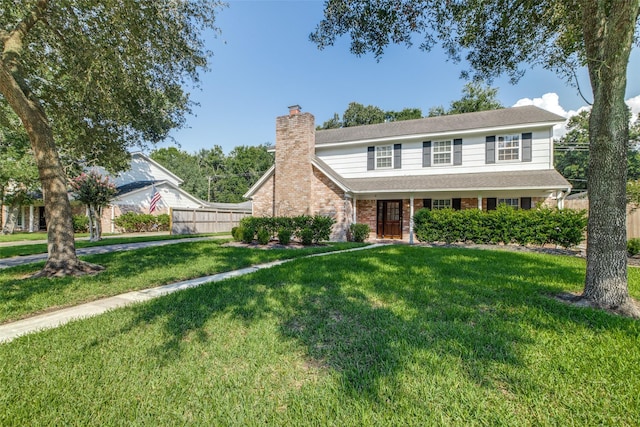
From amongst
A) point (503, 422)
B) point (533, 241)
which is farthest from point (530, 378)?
point (533, 241)

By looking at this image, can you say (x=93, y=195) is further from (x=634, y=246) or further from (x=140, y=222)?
(x=634, y=246)

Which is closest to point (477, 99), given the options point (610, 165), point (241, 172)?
point (610, 165)

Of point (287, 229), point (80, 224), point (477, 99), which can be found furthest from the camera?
point (477, 99)

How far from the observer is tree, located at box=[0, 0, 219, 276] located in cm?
676

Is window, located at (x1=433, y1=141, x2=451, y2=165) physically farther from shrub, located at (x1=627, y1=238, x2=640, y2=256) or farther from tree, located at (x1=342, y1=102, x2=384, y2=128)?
A: tree, located at (x1=342, y1=102, x2=384, y2=128)

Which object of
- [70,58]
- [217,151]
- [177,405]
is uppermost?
[217,151]

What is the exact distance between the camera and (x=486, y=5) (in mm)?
6855

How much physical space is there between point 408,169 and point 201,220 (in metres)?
15.0

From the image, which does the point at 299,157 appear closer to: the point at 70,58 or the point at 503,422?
the point at 70,58

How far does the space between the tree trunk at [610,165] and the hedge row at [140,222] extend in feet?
86.0

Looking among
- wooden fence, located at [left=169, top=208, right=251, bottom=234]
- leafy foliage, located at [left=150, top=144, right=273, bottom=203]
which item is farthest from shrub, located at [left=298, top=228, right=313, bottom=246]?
leafy foliage, located at [left=150, top=144, right=273, bottom=203]

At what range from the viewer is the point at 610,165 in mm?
4211

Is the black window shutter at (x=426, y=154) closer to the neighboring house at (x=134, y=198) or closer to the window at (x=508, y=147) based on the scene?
the window at (x=508, y=147)

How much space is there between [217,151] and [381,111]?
31417 mm
